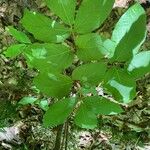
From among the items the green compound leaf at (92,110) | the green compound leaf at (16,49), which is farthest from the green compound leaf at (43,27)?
the green compound leaf at (16,49)

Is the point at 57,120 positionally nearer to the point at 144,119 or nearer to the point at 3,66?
the point at 144,119

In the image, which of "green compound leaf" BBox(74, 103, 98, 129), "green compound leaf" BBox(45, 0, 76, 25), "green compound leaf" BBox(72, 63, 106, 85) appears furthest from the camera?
"green compound leaf" BBox(74, 103, 98, 129)

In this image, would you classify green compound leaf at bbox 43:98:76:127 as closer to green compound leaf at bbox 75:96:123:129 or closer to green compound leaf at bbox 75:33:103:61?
green compound leaf at bbox 75:96:123:129

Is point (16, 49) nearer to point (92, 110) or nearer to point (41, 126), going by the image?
point (92, 110)

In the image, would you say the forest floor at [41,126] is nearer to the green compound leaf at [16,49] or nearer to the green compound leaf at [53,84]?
the green compound leaf at [16,49]

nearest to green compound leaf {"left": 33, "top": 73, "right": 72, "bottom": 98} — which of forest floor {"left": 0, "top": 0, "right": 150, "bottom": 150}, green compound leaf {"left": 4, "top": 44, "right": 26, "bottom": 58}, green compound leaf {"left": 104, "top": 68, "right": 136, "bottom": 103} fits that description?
green compound leaf {"left": 104, "top": 68, "right": 136, "bottom": 103}

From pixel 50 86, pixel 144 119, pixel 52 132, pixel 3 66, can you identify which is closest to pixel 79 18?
pixel 50 86

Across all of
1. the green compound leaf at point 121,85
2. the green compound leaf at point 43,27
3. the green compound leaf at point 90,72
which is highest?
the green compound leaf at point 43,27
